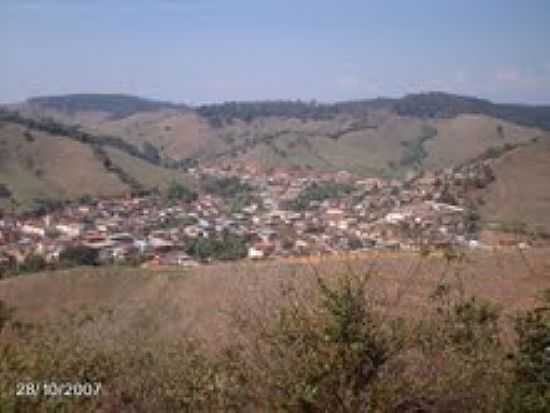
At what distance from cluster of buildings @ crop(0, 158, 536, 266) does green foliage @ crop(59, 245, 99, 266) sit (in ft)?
3.42

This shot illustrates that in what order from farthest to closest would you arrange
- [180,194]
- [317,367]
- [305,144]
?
[305,144], [180,194], [317,367]

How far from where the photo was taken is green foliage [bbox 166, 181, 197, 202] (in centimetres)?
10169

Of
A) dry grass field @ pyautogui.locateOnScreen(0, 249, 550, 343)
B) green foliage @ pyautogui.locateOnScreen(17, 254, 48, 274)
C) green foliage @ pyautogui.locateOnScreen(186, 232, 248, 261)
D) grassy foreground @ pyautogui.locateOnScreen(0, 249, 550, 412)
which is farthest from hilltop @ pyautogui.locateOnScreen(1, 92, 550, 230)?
grassy foreground @ pyautogui.locateOnScreen(0, 249, 550, 412)

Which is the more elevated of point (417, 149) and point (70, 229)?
point (417, 149)

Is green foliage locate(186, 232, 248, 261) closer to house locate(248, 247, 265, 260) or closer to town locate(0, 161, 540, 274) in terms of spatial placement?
town locate(0, 161, 540, 274)

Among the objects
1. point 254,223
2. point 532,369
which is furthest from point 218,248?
point 532,369

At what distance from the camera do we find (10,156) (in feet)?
344

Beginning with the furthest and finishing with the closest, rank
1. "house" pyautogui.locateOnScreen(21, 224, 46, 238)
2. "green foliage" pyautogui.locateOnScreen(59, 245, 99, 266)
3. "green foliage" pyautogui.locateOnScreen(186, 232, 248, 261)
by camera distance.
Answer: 1. "house" pyautogui.locateOnScreen(21, 224, 46, 238)
2. "green foliage" pyautogui.locateOnScreen(186, 232, 248, 261)
3. "green foliage" pyautogui.locateOnScreen(59, 245, 99, 266)

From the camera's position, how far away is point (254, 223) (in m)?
80.8

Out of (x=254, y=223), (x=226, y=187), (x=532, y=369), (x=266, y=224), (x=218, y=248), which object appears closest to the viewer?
(x=532, y=369)

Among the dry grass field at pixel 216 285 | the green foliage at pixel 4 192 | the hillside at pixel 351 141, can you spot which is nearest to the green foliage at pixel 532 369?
the dry grass field at pixel 216 285
